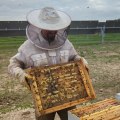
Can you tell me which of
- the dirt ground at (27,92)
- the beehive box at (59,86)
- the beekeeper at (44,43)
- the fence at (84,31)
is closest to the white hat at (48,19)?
the beekeeper at (44,43)

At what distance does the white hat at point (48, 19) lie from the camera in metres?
3.19

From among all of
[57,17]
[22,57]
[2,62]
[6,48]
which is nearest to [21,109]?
[22,57]

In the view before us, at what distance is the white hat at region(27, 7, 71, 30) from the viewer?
319 centimetres

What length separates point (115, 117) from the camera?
108 inches

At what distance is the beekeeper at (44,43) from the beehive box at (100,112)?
59 cm

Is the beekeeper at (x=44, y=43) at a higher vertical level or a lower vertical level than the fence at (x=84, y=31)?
higher

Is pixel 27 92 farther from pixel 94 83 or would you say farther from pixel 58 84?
pixel 58 84

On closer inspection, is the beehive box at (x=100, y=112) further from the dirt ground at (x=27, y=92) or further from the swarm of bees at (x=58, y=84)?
the dirt ground at (x=27, y=92)

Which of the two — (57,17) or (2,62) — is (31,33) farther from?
(2,62)

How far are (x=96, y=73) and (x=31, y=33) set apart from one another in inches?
217

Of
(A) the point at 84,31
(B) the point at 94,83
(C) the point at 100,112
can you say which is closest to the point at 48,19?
(C) the point at 100,112

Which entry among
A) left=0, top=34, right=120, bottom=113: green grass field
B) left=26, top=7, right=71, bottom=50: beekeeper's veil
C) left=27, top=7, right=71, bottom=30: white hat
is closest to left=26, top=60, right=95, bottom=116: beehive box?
left=26, top=7, right=71, bottom=50: beekeeper's veil

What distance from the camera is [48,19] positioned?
3.26m

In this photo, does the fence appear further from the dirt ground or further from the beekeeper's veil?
the beekeeper's veil
